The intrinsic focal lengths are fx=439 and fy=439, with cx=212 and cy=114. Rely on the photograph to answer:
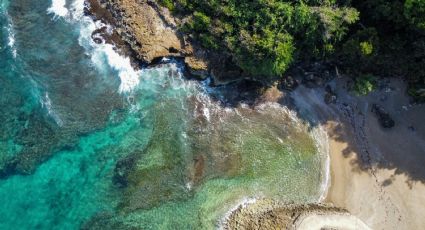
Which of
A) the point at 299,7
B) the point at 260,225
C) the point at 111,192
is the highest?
the point at 299,7

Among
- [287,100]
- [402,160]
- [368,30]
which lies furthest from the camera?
[287,100]

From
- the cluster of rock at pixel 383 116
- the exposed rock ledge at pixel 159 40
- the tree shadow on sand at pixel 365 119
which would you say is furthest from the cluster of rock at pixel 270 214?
the exposed rock ledge at pixel 159 40

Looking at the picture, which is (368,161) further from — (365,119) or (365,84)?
(365,84)

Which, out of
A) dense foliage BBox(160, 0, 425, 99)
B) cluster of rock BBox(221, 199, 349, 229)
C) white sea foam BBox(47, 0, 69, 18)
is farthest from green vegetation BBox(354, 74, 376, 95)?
white sea foam BBox(47, 0, 69, 18)

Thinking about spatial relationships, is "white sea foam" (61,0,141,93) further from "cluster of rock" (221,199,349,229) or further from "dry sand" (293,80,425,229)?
"dry sand" (293,80,425,229)

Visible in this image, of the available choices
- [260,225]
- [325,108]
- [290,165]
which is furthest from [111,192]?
[325,108]

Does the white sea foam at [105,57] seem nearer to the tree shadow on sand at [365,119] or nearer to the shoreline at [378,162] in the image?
the tree shadow on sand at [365,119]

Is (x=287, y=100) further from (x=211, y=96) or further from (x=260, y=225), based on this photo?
(x=260, y=225)
